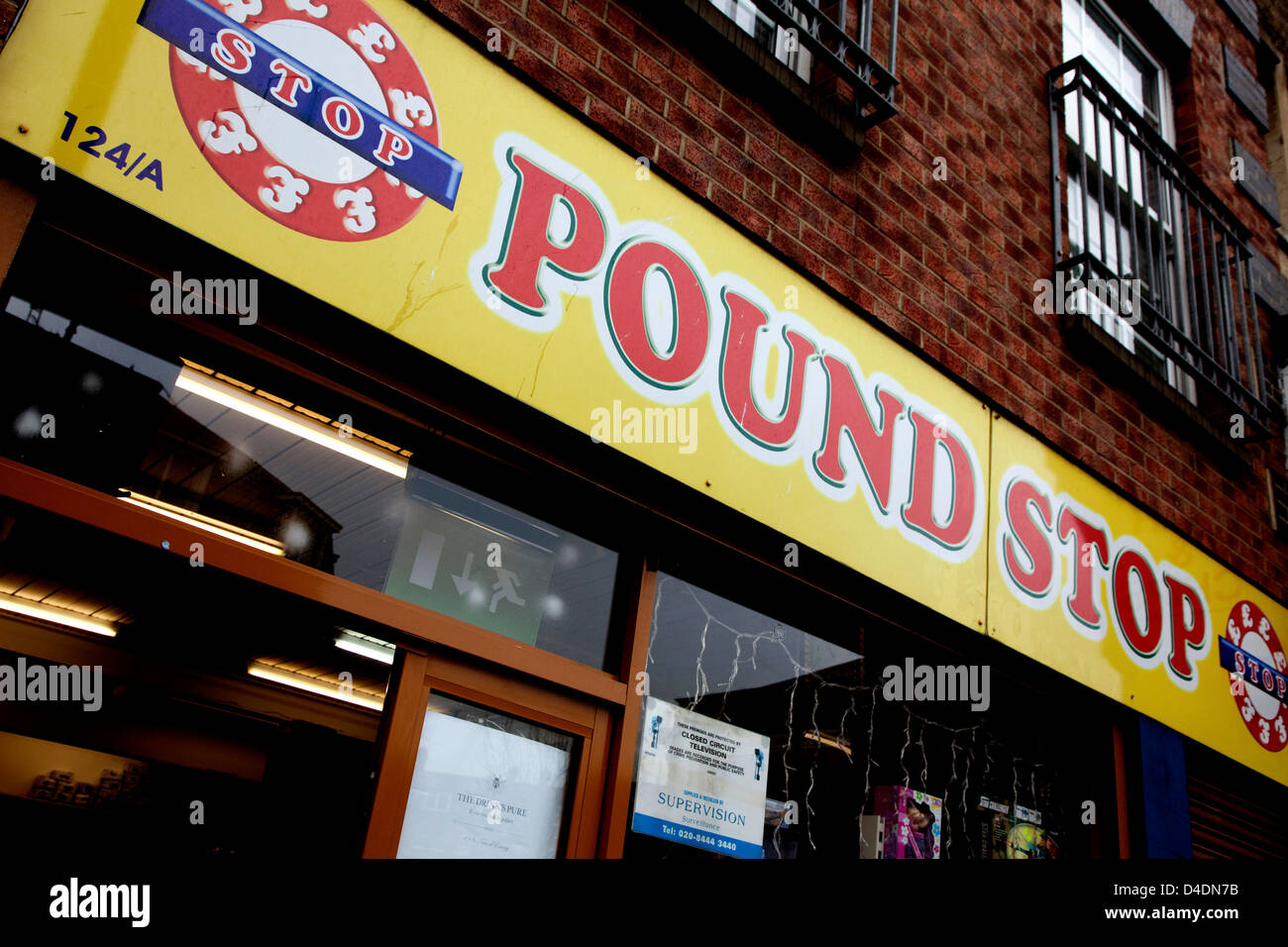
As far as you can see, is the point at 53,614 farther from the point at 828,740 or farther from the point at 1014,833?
the point at 1014,833

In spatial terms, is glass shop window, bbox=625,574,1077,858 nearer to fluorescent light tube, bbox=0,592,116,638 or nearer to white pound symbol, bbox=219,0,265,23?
white pound symbol, bbox=219,0,265,23

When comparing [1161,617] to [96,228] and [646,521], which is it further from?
[96,228]

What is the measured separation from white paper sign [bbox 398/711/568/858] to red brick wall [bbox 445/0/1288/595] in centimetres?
182

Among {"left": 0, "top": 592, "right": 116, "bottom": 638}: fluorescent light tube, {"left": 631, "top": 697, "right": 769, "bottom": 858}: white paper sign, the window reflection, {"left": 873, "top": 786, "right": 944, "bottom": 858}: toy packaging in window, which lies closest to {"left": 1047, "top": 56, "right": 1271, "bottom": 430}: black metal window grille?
{"left": 873, "top": 786, "right": 944, "bottom": 858}: toy packaging in window

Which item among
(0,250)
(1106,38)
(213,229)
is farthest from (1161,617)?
(0,250)

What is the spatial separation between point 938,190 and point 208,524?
10.6 ft

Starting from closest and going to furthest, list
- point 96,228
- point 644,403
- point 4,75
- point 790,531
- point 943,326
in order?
point 4,75
point 96,228
point 644,403
point 790,531
point 943,326

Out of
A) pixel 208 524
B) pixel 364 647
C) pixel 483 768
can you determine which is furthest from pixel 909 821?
pixel 208 524

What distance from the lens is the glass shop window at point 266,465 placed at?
2.39 metres

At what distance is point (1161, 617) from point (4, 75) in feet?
15.4

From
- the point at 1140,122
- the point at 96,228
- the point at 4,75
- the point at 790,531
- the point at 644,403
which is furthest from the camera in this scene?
the point at 1140,122

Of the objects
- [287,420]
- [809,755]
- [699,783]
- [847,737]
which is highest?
[287,420]

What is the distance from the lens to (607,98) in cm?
326

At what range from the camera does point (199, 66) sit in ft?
7.89
